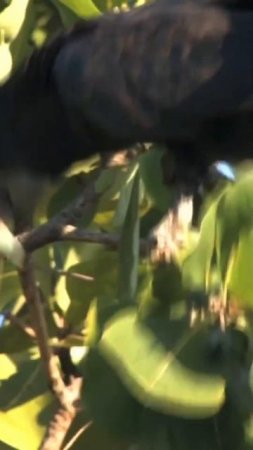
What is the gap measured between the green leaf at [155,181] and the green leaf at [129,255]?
38 millimetres

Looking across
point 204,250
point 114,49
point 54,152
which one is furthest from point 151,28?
point 204,250

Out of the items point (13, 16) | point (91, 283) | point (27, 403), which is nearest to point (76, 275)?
point (91, 283)

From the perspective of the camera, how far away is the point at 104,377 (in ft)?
2.35

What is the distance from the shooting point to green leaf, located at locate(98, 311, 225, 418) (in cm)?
67

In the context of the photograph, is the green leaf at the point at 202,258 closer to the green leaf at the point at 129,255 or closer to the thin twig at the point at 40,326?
the green leaf at the point at 129,255

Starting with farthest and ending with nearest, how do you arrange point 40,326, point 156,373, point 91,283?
point 91,283, point 40,326, point 156,373

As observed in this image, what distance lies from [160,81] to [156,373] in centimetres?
31

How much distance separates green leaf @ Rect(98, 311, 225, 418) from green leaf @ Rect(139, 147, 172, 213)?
0.16 metres

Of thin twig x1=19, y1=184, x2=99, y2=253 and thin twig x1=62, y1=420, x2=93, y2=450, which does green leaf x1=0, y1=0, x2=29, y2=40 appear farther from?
thin twig x1=62, y1=420, x2=93, y2=450

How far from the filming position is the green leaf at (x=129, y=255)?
0.76 m

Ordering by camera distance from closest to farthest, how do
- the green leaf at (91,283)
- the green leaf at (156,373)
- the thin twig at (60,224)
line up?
the green leaf at (156,373), the thin twig at (60,224), the green leaf at (91,283)

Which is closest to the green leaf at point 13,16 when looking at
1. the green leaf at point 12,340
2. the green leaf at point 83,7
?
the green leaf at point 83,7

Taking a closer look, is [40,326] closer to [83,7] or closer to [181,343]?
[181,343]

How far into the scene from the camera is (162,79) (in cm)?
90
